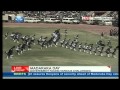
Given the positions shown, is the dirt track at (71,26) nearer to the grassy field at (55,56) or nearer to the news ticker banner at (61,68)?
the grassy field at (55,56)

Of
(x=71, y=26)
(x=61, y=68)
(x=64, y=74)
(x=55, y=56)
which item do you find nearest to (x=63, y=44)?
(x=55, y=56)

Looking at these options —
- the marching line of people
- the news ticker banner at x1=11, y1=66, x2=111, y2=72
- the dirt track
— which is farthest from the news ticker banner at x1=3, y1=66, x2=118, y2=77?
the dirt track

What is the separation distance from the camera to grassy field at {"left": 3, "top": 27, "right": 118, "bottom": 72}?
1223 centimetres

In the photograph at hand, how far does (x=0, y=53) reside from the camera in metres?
12.3

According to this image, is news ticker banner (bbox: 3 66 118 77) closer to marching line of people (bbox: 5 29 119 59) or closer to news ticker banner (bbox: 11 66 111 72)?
news ticker banner (bbox: 11 66 111 72)

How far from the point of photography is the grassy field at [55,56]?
12.2 m

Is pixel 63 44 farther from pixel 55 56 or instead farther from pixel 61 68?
pixel 61 68

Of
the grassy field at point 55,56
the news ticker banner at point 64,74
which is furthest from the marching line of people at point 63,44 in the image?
the news ticker banner at point 64,74

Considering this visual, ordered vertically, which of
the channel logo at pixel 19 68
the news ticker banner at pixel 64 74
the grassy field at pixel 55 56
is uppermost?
the grassy field at pixel 55 56
